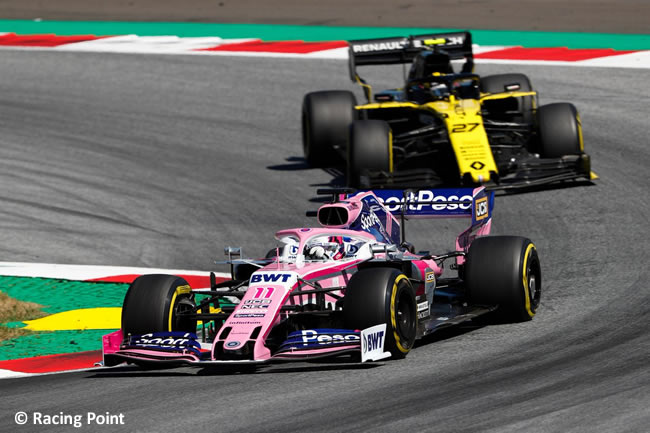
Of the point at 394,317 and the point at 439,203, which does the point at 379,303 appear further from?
the point at 439,203

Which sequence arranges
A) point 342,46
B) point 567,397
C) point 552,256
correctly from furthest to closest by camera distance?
point 342,46
point 552,256
point 567,397

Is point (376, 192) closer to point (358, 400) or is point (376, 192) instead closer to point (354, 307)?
point (354, 307)

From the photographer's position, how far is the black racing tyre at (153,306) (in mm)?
10078

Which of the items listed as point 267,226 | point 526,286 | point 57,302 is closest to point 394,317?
point 526,286

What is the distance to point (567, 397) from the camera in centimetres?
819

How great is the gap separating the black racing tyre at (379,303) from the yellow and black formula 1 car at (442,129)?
680 cm

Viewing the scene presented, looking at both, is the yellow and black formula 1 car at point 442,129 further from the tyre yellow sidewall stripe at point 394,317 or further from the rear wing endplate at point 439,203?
the tyre yellow sidewall stripe at point 394,317

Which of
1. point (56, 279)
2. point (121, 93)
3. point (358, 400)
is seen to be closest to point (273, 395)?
point (358, 400)

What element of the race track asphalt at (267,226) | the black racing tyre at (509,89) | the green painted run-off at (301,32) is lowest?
the race track asphalt at (267,226)

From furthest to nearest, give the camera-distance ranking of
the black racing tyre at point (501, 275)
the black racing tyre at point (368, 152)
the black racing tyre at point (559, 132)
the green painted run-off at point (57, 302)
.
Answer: the black racing tyre at point (559, 132), the black racing tyre at point (368, 152), the green painted run-off at point (57, 302), the black racing tyre at point (501, 275)

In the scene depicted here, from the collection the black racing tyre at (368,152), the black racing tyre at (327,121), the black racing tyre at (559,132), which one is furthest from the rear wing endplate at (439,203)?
the black racing tyre at (327,121)

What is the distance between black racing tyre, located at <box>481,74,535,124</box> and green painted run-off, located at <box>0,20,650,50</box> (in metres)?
8.14

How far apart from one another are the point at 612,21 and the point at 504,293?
66.6ft

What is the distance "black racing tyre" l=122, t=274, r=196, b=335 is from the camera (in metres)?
10.1
